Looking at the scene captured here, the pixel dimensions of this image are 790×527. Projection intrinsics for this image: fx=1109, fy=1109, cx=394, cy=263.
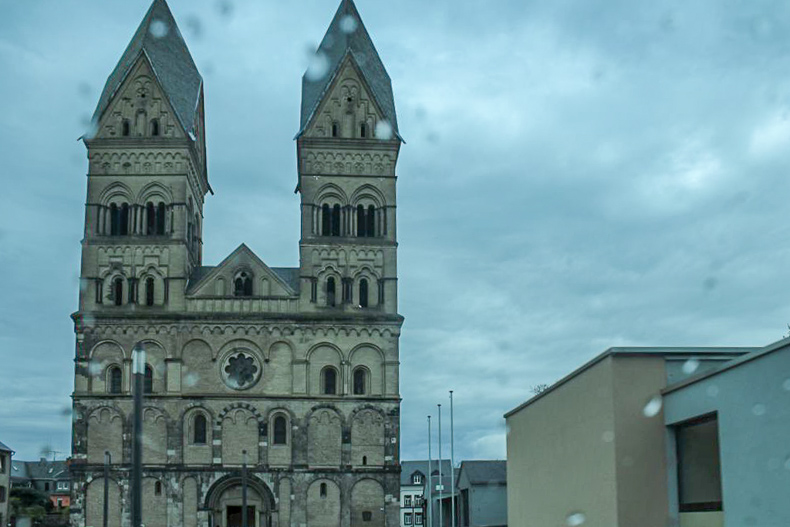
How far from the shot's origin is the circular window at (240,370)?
5791 centimetres

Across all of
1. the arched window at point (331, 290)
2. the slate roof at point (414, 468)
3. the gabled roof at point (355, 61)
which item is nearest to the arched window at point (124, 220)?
the gabled roof at point (355, 61)

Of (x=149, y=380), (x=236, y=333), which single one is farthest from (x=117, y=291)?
(x=236, y=333)

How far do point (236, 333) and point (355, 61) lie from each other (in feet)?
54.9

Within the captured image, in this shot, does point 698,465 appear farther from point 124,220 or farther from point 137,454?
point 124,220

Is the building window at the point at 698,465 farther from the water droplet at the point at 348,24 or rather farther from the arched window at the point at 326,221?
the water droplet at the point at 348,24

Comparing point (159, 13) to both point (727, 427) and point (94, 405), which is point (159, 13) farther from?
point (727, 427)

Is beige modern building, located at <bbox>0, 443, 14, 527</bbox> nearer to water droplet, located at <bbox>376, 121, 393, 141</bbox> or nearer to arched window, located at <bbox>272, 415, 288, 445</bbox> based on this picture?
arched window, located at <bbox>272, 415, 288, 445</bbox>

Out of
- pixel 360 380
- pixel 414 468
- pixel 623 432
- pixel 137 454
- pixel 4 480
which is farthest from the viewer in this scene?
pixel 414 468

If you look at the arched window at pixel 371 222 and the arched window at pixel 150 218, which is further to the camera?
the arched window at pixel 371 222

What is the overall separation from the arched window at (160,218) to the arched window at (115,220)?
202 cm

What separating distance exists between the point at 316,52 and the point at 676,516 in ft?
155

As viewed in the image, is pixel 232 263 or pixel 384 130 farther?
pixel 384 130

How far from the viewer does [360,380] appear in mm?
58531

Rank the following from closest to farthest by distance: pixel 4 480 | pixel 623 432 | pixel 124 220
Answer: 1. pixel 623 432
2. pixel 124 220
3. pixel 4 480
